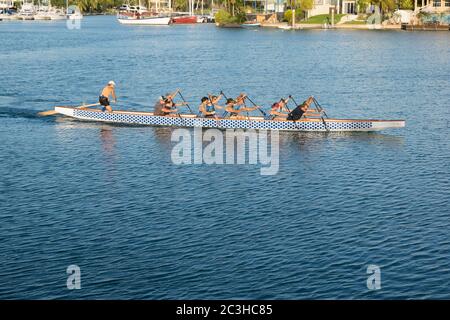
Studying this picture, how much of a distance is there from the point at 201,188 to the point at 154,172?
4411mm

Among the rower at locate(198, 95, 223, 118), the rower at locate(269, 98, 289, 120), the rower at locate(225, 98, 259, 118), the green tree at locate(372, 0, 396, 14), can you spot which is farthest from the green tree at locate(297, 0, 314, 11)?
the rower at locate(198, 95, 223, 118)

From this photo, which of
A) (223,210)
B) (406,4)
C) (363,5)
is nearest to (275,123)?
(223,210)

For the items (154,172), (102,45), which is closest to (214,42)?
(102,45)

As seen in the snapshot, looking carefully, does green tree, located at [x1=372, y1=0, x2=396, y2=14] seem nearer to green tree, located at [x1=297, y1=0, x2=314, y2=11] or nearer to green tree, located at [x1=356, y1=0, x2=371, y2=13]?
green tree, located at [x1=356, y1=0, x2=371, y2=13]

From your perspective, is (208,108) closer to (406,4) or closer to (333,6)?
Result: (406,4)

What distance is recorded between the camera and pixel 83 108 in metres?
56.0

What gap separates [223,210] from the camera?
35.2 metres

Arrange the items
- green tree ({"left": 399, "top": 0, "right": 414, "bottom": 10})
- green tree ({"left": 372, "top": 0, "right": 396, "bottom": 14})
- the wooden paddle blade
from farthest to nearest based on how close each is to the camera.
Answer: green tree ({"left": 399, "top": 0, "right": 414, "bottom": 10}) → green tree ({"left": 372, "top": 0, "right": 396, "bottom": 14}) → the wooden paddle blade

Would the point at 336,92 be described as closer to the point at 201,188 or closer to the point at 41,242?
the point at 201,188

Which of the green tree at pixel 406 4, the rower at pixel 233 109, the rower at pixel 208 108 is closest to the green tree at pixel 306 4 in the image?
the green tree at pixel 406 4

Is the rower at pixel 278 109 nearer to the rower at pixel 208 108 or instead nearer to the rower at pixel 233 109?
the rower at pixel 233 109

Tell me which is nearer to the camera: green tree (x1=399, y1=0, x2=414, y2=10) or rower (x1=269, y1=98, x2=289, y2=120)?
rower (x1=269, y1=98, x2=289, y2=120)

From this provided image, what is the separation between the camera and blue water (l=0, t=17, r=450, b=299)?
2720 cm

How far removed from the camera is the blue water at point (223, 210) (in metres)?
27.2
